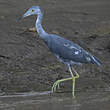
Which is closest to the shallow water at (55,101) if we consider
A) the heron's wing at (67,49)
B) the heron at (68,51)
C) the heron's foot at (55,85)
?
the heron's foot at (55,85)

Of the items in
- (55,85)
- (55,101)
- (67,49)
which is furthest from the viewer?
(67,49)

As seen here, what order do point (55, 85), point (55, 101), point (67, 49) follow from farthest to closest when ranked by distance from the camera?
point (67, 49), point (55, 85), point (55, 101)

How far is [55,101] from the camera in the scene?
305 inches

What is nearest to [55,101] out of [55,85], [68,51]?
[55,85]

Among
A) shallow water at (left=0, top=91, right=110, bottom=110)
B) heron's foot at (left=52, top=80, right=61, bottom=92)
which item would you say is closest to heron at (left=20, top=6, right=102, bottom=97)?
heron's foot at (left=52, top=80, right=61, bottom=92)

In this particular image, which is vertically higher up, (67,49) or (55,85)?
(67,49)

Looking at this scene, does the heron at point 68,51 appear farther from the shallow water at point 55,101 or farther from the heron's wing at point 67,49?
the shallow water at point 55,101

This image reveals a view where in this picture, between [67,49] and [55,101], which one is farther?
[67,49]

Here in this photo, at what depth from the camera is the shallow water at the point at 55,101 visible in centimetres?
718

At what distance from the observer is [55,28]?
40.2ft

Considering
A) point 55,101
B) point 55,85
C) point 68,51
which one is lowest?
point 55,101

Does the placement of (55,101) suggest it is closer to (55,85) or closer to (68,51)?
(55,85)

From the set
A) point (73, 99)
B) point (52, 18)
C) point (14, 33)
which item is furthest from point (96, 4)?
point (73, 99)

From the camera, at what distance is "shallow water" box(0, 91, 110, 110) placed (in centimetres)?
718
